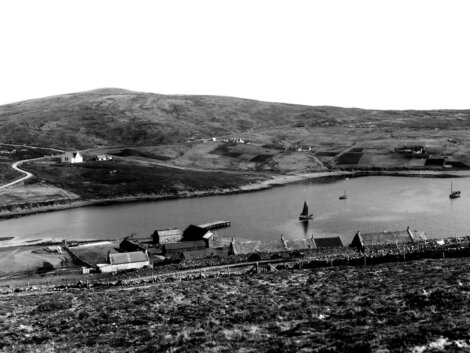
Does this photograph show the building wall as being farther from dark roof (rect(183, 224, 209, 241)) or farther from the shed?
the shed

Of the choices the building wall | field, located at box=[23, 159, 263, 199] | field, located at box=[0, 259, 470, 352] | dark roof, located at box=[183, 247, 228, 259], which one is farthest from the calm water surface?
field, located at box=[0, 259, 470, 352]

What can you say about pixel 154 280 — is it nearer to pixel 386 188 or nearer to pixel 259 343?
pixel 259 343

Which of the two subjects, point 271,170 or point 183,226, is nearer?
point 183,226

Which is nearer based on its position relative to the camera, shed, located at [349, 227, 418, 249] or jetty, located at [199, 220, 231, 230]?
shed, located at [349, 227, 418, 249]

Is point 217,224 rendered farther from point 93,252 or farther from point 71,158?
point 71,158

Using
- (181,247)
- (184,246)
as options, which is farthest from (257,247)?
(181,247)

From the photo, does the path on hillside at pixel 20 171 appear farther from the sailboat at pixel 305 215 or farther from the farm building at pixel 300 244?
the farm building at pixel 300 244

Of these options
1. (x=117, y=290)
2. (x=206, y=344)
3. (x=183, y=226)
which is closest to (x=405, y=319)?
(x=206, y=344)

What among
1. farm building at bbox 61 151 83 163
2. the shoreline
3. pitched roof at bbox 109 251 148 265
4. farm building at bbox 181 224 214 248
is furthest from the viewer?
farm building at bbox 61 151 83 163
